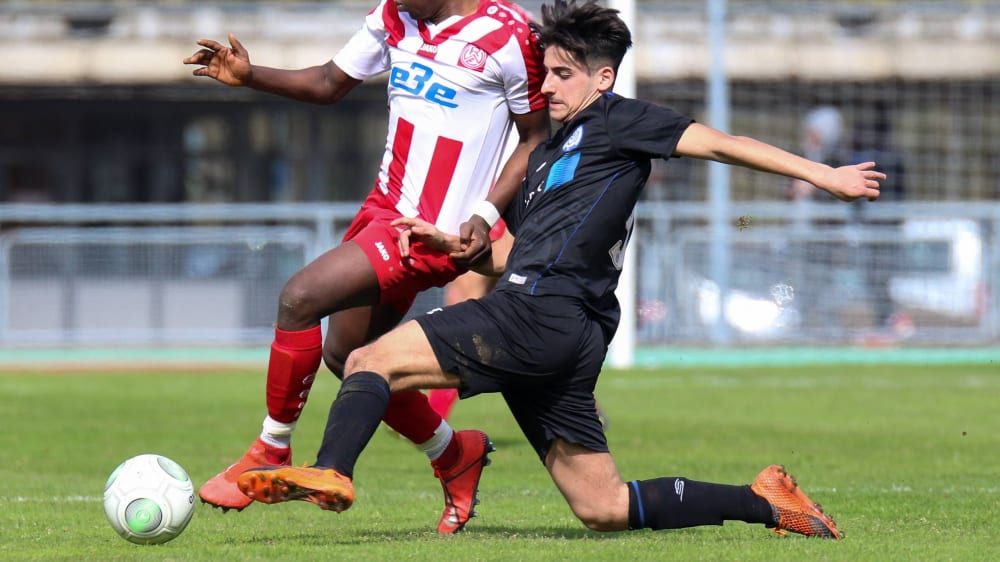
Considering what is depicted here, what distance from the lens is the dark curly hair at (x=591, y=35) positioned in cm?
541

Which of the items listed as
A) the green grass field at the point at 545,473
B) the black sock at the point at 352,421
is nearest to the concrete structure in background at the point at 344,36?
the green grass field at the point at 545,473

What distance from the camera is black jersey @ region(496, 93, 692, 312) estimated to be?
5312mm

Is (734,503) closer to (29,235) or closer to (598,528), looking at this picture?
(598,528)

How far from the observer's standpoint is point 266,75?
643cm

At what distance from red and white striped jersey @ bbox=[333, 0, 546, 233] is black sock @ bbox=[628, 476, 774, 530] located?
1422 millimetres

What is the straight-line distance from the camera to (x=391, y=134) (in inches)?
250

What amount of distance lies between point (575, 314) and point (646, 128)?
667 mm

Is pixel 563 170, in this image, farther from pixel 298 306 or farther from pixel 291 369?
pixel 291 369

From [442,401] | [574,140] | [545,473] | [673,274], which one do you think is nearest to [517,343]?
[574,140]

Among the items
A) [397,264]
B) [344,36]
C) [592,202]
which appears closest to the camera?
[592,202]

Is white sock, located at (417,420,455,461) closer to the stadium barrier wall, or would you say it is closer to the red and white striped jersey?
the red and white striped jersey

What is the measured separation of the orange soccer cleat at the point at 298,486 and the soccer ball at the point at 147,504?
78 cm

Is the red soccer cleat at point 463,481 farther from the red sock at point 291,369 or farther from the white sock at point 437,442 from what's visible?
the red sock at point 291,369

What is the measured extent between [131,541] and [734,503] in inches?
83.4
